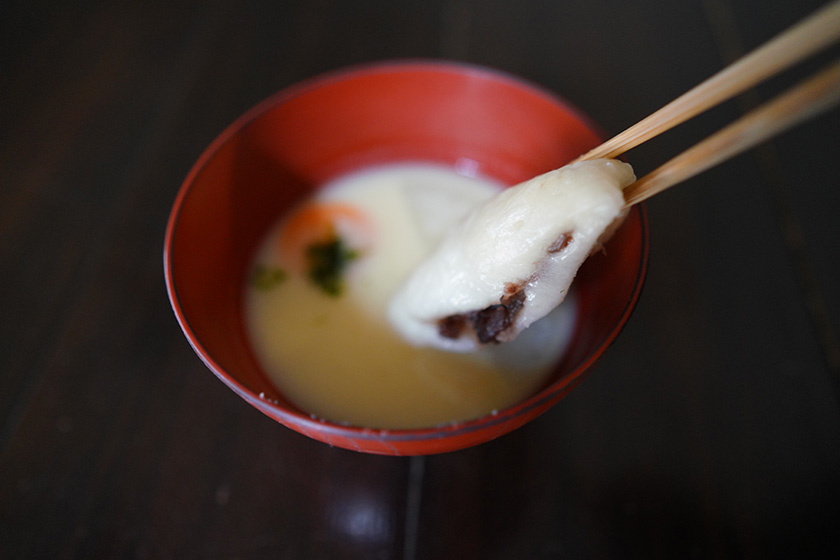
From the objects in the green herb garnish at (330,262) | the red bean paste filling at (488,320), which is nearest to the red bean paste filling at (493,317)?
the red bean paste filling at (488,320)

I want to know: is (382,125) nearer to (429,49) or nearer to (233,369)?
(429,49)

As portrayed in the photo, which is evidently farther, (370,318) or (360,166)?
(360,166)

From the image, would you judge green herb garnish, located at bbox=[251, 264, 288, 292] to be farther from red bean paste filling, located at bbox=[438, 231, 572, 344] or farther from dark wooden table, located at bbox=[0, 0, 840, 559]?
red bean paste filling, located at bbox=[438, 231, 572, 344]

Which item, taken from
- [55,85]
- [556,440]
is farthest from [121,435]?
[55,85]

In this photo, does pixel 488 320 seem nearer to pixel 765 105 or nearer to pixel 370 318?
pixel 370 318

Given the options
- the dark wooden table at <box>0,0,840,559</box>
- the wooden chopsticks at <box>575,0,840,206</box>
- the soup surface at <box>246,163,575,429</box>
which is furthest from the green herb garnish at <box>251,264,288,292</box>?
the wooden chopsticks at <box>575,0,840,206</box>

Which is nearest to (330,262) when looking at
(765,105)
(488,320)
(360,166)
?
(360,166)
